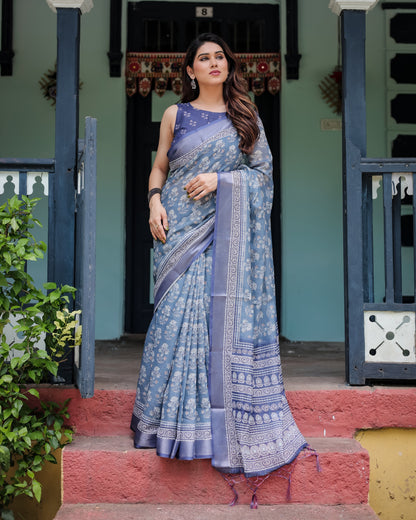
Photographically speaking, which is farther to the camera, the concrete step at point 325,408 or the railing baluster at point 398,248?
the railing baluster at point 398,248

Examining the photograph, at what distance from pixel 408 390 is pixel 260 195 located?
4.20 feet

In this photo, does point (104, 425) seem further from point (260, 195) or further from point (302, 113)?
point (302, 113)

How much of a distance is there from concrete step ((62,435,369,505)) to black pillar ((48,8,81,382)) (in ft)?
2.01


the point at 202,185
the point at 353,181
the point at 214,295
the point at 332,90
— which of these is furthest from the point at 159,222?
the point at 332,90

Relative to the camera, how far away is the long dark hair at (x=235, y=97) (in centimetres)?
303

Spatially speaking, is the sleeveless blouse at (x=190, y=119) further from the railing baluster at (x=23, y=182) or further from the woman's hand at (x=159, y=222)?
the railing baluster at (x=23, y=182)

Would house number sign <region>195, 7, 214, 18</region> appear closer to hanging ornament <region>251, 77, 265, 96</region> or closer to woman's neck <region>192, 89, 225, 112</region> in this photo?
hanging ornament <region>251, 77, 265, 96</region>

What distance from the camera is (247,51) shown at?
5754 mm

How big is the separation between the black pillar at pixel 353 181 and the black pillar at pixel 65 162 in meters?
1.48

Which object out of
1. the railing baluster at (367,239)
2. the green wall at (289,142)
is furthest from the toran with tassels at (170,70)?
the railing baluster at (367,239)

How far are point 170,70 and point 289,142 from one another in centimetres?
126

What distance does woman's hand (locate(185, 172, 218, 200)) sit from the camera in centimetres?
293

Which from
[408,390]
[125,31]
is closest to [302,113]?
[125,31]

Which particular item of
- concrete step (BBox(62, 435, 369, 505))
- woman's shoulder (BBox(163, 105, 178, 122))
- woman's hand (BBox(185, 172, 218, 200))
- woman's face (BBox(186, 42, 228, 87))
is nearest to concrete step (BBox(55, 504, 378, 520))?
concrete step (BBox(62, 435, 369, 505))
